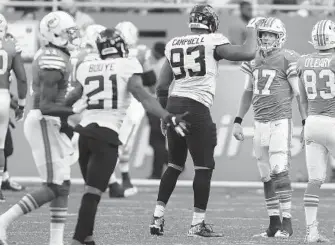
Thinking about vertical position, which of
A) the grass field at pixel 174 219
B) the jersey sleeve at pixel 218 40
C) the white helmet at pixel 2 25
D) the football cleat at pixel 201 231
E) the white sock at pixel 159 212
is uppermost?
the white helmet at pixel 2 25

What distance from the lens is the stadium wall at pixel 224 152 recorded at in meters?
15.8

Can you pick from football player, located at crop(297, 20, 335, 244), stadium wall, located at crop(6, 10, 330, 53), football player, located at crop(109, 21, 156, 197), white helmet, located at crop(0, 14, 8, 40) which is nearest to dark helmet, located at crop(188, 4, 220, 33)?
football player, located at crop(297, 20, 335, 244)

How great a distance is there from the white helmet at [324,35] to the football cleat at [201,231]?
1804mm

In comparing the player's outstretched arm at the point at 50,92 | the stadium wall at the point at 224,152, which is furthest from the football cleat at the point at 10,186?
the player's outstretched arm at the point at 50,92

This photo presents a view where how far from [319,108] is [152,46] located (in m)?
7.26

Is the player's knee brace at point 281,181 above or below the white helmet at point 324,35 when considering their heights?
below

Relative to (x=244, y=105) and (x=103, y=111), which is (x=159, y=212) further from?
(x=103, y=111)

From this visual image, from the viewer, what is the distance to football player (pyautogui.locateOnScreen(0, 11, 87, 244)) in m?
8.09

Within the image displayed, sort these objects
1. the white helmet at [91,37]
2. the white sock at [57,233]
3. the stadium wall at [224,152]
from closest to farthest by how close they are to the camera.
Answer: the white sock at [57,233] < the white helmet at [91,37] < the stadium wall at [224,152]

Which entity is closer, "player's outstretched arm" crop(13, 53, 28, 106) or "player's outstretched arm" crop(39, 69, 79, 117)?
"player's outstretched arm" crop(39, 69, 79, 117)

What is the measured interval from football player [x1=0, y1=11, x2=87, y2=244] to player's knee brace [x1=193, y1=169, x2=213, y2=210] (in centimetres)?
157

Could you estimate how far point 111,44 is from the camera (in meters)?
8.41

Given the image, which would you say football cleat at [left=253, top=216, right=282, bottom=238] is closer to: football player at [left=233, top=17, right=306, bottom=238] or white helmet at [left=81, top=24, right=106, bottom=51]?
football player at [left=233, top=17, right=306, bottom=238]

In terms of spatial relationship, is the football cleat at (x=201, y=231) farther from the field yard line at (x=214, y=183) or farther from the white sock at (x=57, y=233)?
the field yard line at (x=214, y=183)
